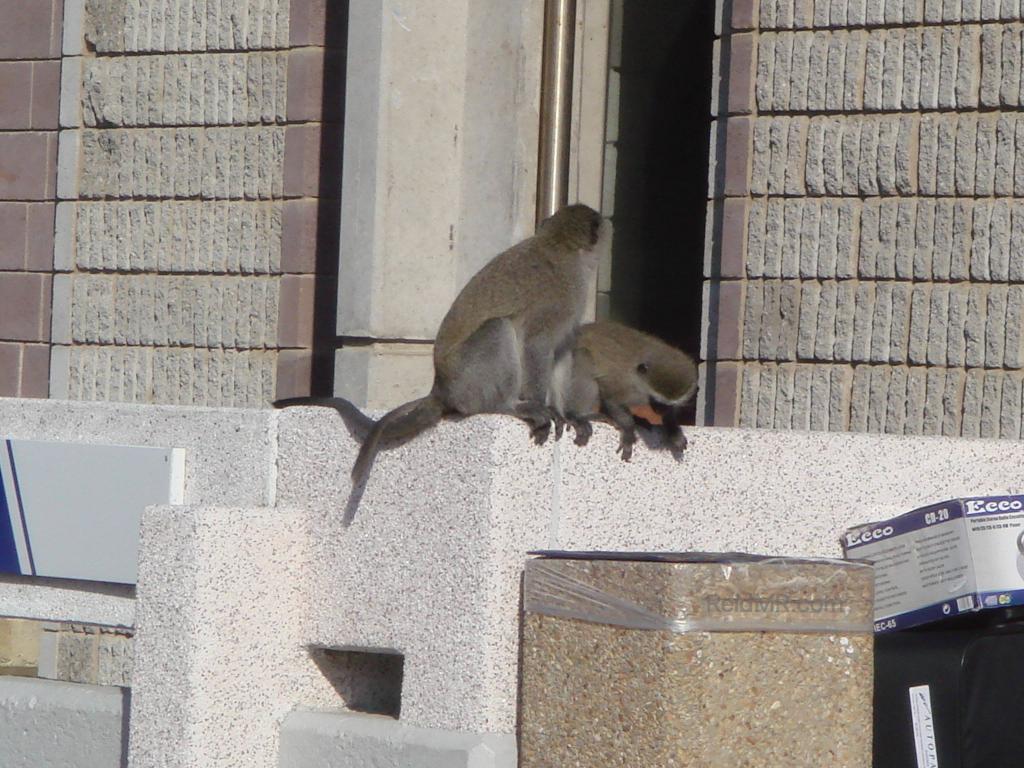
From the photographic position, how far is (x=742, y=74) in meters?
6.75

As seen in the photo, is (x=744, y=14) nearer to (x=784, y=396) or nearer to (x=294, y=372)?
(x=784, y=396)

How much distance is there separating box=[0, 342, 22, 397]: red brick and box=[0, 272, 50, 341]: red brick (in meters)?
0.05

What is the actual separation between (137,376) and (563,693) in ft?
15.1

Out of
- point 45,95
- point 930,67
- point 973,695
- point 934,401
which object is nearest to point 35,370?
point 45,95

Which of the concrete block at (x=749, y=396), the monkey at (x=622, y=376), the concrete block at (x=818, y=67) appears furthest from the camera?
the concrete block at (x=749, y=396)

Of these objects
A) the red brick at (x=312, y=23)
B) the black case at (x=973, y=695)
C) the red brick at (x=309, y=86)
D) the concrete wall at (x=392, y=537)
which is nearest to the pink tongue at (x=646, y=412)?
the concrete wall at (x=392, y=537)

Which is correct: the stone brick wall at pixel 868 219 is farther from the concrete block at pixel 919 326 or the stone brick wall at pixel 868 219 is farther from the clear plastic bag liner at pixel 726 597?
the clear plastic bag liner at pixel 726 597

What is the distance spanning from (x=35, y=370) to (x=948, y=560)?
541 cm

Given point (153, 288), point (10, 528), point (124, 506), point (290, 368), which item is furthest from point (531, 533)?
point (153, 288)

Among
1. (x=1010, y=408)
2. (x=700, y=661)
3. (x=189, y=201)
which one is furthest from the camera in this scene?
(x=189, y=201)

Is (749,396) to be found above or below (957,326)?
below

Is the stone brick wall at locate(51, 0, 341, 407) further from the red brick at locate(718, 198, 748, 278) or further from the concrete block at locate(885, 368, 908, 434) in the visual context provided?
the concrete block at locate(885, 368, 908, 434)

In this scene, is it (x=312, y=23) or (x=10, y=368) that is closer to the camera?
A: (x=312, y=23)

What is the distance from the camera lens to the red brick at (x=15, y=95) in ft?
27.7
